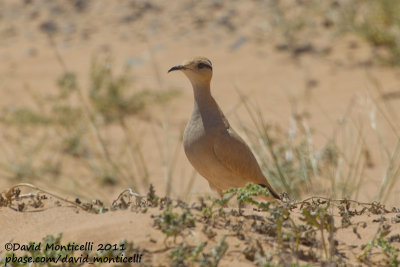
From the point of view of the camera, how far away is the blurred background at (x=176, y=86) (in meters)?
6.22

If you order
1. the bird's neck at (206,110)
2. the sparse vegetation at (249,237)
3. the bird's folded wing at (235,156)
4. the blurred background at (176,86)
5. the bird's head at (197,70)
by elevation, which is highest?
the blurred background at (176,86)

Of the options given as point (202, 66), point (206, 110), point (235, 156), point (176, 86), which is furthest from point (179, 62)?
point (235, 156)

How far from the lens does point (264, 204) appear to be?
2.46 m

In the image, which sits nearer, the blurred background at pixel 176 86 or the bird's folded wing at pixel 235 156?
the bird's folded wing at pixel 235 156

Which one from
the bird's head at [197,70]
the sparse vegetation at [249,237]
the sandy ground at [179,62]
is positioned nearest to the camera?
the sparse vegetation at [249,237]

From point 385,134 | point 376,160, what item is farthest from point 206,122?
point 385,134

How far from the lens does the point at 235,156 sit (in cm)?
402

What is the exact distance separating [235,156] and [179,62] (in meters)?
5.83

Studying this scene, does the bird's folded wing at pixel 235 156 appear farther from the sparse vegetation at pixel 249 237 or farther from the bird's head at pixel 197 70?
the sparse vegetation at pixel 249 237

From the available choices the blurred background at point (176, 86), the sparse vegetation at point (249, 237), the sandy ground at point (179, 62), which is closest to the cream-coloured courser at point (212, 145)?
the blurred background at point (176, 86)

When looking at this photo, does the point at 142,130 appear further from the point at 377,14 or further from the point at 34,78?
the point at 377,14

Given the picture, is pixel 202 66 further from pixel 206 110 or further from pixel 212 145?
pixel 212 145

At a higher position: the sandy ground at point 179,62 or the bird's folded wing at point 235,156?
the sandy ground at point 179,62

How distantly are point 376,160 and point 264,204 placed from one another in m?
4.40
